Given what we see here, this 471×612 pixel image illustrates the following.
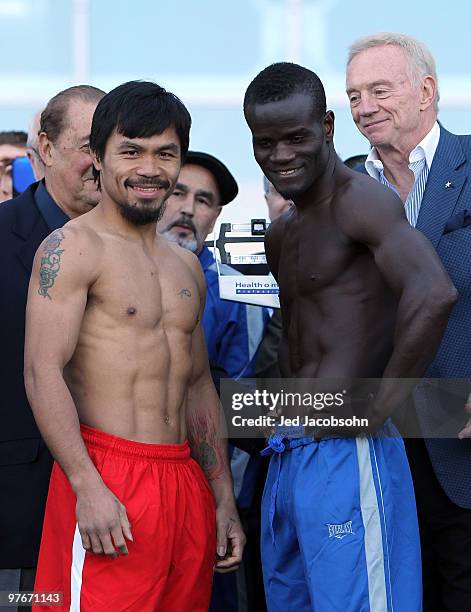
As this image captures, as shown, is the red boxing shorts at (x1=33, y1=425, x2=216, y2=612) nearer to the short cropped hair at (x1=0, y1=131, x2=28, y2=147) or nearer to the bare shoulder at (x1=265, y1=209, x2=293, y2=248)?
the bare shoulder at (x1=265, y1=209, x2=293, y2=248)

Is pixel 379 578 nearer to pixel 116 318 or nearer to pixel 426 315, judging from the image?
pixel 426 315

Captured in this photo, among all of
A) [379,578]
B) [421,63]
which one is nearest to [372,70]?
[421,63]

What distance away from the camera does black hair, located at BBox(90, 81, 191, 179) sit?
2.96 m

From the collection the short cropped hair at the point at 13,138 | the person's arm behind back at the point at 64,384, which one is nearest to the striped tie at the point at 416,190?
the person's arm behind back at the point at 64,384

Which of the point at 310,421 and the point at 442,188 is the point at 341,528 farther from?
the point at 442,188

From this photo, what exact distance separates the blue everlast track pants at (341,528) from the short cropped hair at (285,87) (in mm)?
937

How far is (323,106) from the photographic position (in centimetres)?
307

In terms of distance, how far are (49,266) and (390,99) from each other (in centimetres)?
146

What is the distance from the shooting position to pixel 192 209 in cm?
453

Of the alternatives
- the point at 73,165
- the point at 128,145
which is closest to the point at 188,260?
the point at 128,145

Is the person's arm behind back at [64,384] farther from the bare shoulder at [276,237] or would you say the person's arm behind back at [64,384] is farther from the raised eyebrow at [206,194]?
the raised eyebrow at [206,194]

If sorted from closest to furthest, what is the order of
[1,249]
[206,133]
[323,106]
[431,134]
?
[323,106] < [1,249] < [431,134] < [206,133]

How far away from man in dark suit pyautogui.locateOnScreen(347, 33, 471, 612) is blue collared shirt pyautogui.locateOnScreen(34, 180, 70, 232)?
106cm

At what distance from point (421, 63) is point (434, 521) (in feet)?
5.01
